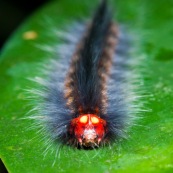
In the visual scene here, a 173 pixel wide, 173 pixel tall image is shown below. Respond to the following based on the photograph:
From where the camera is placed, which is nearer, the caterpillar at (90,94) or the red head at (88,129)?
the red head at (88,129)

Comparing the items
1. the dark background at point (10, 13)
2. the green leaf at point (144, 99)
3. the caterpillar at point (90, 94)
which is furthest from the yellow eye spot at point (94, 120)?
the dark background at point (10, 13)

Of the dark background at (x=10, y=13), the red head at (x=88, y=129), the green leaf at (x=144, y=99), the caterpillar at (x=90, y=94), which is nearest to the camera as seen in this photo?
the green leaf at (x=144, y=99)

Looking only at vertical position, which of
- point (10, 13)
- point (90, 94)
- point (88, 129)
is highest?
point (10, 13)

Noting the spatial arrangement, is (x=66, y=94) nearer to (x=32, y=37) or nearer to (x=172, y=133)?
(x=172, y=133)

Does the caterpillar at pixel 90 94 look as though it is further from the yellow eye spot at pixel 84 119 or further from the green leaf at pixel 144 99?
the green leaf at pixel 144 99

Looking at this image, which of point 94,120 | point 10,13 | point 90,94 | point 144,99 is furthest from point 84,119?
point 10,13

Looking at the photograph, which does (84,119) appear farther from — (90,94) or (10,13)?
(10,13)

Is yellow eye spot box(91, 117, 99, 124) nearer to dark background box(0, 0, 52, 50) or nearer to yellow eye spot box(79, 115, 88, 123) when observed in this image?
yellow eye spot box(79, 115, 88, 123)
